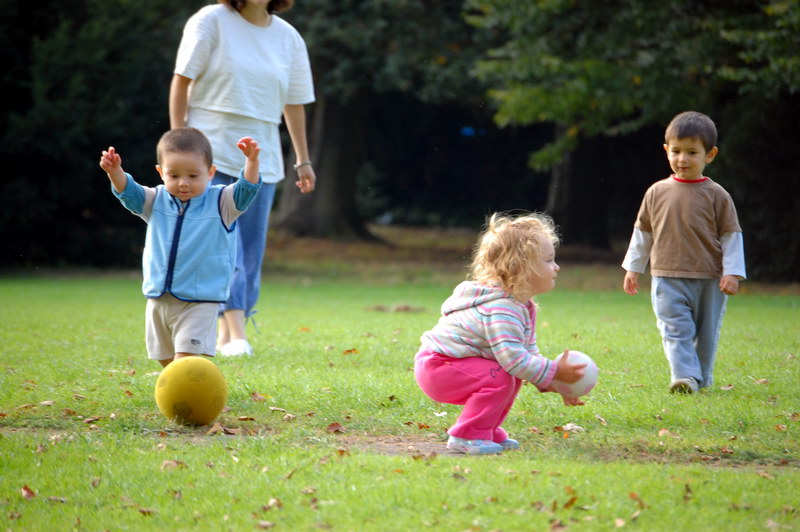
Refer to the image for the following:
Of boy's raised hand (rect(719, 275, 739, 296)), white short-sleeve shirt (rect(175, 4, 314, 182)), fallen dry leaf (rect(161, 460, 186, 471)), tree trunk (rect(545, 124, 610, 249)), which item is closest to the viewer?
fallen dry leaf (rect(161, 460, 186, 471))

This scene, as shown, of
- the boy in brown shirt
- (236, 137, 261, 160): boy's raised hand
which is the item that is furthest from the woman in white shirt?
the boy in brown shirt

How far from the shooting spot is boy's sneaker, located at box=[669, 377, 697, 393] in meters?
6.66

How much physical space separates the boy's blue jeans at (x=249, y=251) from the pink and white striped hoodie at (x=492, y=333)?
9.90 ft

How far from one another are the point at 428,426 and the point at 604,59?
47.4 ft

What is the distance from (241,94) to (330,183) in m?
19.3

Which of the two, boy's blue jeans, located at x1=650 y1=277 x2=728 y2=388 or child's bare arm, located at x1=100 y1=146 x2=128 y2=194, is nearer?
child's bare arm, located at x1=100 y1=146 x2=128 y2=194

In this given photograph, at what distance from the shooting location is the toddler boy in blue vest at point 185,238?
5988mm

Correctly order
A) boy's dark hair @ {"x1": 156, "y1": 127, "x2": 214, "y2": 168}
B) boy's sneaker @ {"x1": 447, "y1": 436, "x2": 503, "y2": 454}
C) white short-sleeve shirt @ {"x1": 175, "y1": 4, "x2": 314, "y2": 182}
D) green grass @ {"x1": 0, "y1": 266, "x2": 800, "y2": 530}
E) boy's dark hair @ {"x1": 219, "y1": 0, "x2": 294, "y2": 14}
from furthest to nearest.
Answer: boy's dark hair @ {"x1": 219, "y1": 0, "x2": 294, "y2": 14}
white short-sleeve shirt @ {"x1": 175, "y1": 4, "x2": 314, "y2": 182}
boy's dark hair @ {"x1": 156, "y1": 127, "x2": 214, "y2": 168}
boy's sneaker @ {"x1": 447, "y1": 436, "x2": 503, "y2": 454}
green grass @ {"x1": 0, "y1": 266, "x2": 800, "y2": 530}

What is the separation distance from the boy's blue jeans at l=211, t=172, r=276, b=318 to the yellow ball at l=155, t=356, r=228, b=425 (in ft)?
7.75

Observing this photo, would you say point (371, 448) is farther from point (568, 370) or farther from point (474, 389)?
point (568, 370)

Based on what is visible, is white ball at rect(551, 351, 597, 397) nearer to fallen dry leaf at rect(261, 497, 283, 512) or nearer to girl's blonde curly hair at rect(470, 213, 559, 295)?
girl's blonde curly hair at rect(470, 213, 559, 295)

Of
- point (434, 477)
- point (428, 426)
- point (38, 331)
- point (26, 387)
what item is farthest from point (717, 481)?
point (38, 331)

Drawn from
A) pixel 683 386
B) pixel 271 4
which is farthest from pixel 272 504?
pixel 271 4

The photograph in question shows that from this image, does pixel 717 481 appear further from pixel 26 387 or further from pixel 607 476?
pixel 26 387
